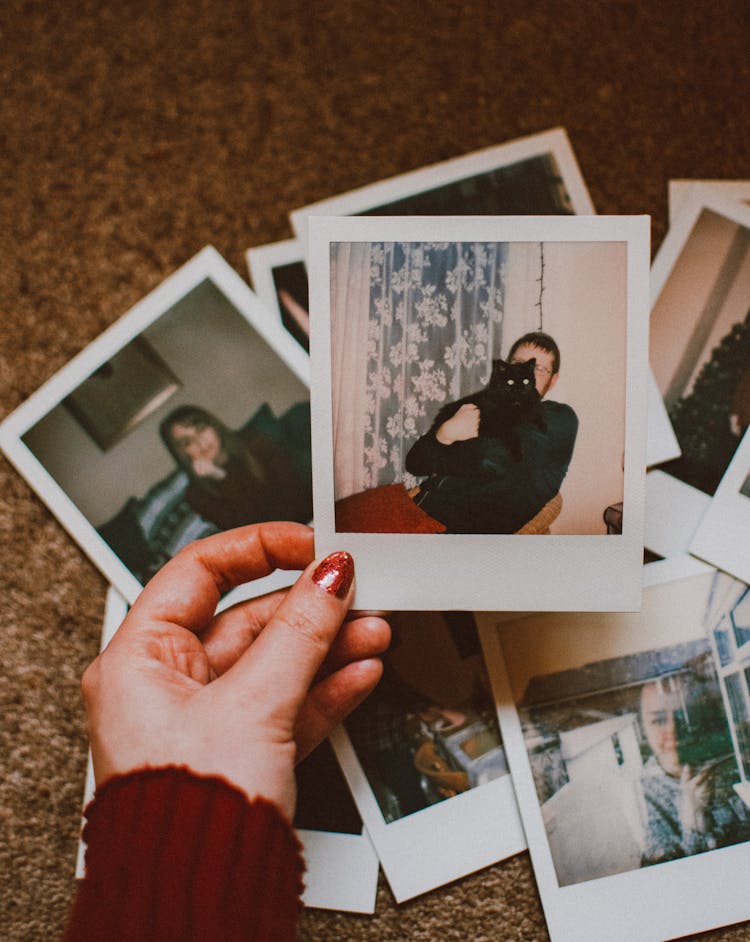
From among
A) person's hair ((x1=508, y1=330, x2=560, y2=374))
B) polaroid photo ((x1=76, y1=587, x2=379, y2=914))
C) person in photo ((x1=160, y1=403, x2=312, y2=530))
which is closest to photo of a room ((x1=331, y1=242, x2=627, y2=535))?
person's hair ((x1=508, y1=330, x2=560, y2=374))

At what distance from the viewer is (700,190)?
67 cm

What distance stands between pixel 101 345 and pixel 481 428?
362mm

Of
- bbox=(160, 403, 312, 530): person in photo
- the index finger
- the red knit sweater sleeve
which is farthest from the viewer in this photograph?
bbox=(160, 403, 312, 530): person in photo

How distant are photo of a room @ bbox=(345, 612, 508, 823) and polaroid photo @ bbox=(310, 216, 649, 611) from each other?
9 centimetres

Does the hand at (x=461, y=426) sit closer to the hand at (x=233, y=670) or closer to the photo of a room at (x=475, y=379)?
the photo of a room at (x=475, y=379)

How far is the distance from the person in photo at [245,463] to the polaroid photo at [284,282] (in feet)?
0.25

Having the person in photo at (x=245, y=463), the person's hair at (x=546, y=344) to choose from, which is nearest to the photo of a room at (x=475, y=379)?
the person's hair at (x=546, y=344)

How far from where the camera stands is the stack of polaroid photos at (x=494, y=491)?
21.5 inches

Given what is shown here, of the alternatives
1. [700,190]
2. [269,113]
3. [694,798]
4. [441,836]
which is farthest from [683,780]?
[269,113]

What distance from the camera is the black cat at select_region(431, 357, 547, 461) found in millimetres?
548

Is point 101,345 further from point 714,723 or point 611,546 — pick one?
point 714,723

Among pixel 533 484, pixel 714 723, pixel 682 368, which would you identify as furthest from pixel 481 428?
pixel 714 723

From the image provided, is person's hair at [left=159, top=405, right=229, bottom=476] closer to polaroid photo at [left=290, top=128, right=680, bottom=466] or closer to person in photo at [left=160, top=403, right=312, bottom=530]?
person in photo at [left=160, top=403, right=312, bottom=530]

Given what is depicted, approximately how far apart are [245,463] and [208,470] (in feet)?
0.11
